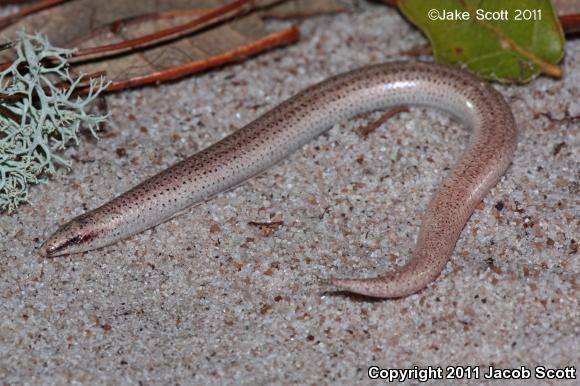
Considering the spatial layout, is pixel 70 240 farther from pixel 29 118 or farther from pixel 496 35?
pixel 496 35

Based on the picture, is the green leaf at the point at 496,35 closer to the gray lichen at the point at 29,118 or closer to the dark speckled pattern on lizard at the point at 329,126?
the dark speckled pattern on lizard at the point at 329,126

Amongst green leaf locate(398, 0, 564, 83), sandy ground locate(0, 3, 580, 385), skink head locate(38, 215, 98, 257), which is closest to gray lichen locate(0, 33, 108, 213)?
sandy ground locate(0, 3, 580, 385)

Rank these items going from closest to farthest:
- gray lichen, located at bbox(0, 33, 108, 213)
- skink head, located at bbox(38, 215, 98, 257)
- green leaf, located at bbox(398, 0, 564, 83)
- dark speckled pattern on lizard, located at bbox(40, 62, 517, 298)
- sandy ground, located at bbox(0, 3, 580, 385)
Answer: sandy ground, located at bbox(0, 3, 580, 385)
dark speckled pattern on lizard, located at bbox(40, 62, 517, 298)
skink head, located at bbox(38, 215, 98, 257)
gray lichen, located at bbox(0, 33, 108, 213)
green leaf, located at bbox(398, 0, 564, 83)

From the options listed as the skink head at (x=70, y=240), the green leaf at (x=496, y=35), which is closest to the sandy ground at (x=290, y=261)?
the skink head at (x=70, y=240)

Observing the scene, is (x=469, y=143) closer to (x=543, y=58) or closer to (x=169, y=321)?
(x=543, y=58)

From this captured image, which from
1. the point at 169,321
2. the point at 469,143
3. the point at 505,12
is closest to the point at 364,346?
the point at 169,321

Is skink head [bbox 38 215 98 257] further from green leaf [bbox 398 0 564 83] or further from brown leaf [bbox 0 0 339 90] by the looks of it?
green leaf [bbox 398 0 564 83]
